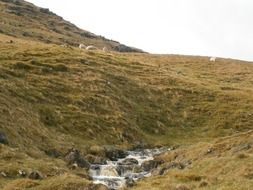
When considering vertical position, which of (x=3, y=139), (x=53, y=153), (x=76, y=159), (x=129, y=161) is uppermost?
(x=3, y=139)

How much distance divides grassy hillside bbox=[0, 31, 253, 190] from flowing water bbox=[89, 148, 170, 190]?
2.15 m

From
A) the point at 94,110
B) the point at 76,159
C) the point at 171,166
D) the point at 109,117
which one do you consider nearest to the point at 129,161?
the point at 171,166

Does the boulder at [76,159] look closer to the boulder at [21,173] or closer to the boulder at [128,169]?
the boulder at [128,169]

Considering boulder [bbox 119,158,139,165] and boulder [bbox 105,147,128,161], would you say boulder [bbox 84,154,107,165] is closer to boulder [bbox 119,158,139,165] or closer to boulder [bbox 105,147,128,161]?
boulder [bbox 119,158,139,165]

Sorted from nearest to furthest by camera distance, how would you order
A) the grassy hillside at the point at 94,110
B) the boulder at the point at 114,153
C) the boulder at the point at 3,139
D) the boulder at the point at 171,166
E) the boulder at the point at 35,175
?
the boulder at the point at 35,175, the grassy hillside at the point at 94,110, the boulder at the point at 3,139, the boulder at the point at 171,166, the boulder at the point at 114,153

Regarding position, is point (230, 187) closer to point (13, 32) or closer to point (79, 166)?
point (79, 166)

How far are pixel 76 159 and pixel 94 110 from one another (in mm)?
19095

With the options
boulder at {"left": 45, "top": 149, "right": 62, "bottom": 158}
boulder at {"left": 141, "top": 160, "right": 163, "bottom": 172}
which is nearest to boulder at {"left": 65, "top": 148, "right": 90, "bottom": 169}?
boulder at {"left": 45, "top": 149, "right": 62, "bottom": 158}

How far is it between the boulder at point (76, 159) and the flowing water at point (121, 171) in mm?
726

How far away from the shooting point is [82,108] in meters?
64.0

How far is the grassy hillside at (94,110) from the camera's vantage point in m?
41.8

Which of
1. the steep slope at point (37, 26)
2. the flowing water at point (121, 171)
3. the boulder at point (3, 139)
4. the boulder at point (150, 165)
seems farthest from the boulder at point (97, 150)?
the steep slope at point (37, 26)

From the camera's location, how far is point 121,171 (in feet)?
154

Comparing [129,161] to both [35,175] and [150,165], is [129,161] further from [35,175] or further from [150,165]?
[35,175]
